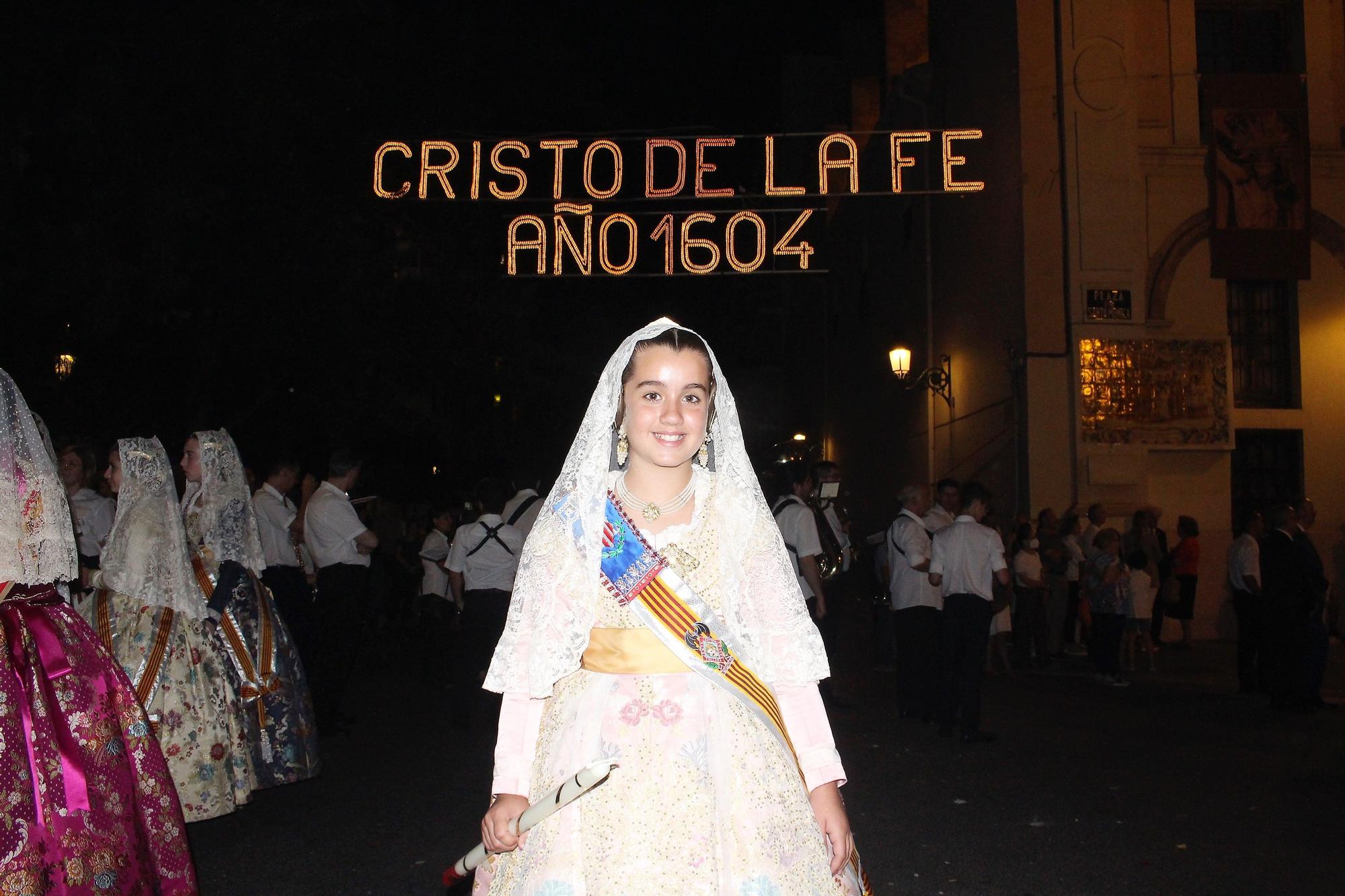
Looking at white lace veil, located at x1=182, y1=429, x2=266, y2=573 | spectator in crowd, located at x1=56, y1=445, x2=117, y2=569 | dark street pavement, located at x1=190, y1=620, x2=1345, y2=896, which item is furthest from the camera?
spectator in crowd, located at x1=56, y1=445, x2=117, y2=569

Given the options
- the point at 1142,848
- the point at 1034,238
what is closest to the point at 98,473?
the point at 1142,848

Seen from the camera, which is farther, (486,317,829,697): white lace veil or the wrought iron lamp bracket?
the wrought iron lamp bracket

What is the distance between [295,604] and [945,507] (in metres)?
5.86

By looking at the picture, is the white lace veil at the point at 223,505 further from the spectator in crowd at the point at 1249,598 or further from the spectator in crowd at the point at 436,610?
the spectator in crowd at the point at 1249,598

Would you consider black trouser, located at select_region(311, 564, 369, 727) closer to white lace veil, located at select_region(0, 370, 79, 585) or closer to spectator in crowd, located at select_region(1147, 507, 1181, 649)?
white lace veil, located at select_region(0, 370, 79, 585)

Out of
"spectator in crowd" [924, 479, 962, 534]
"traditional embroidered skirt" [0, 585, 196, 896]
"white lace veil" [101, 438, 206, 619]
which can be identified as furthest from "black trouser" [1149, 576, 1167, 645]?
"traditional embroidered skirt" [0, 585, 196, 896]

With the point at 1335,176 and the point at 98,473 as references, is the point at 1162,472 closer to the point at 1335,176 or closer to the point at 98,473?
the point at 1335,176

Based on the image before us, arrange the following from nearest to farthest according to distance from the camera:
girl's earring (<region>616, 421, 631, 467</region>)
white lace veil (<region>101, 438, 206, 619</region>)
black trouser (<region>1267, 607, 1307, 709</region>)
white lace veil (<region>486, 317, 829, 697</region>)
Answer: white lace veil (<region>486, 317, 829, 697</region>), girl's earring (<region>616, 421, 631, 467</region>), white lace veil (<region>101, 438, 206, 619</region>), black trouser (<region>1267, 607, 1307, 709</region>)

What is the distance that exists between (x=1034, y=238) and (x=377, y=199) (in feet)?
30.8

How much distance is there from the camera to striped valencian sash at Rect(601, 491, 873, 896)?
3039mm

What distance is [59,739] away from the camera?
4.32m

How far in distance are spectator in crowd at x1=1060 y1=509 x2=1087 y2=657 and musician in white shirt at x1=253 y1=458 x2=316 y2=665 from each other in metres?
8.77

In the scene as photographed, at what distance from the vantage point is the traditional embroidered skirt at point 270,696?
280 inches

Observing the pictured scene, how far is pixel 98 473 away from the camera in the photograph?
37.8 ft
